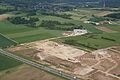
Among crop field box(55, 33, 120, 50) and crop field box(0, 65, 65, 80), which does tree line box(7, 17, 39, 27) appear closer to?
crop field box(55, 33, 120, 50)

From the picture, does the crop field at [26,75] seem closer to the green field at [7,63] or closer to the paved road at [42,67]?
the paved road at [42,67]

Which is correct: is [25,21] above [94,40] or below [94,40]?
above

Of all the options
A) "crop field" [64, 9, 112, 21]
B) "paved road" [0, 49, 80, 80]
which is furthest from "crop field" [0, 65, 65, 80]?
"crop field" [64, 9, 112, 21]

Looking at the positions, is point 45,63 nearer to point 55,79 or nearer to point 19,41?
point 55,79

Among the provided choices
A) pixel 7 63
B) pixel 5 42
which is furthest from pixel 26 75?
pixel 5 42

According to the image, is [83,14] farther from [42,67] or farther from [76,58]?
[42,67]

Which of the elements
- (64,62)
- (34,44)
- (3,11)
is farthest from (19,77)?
(3,11)
